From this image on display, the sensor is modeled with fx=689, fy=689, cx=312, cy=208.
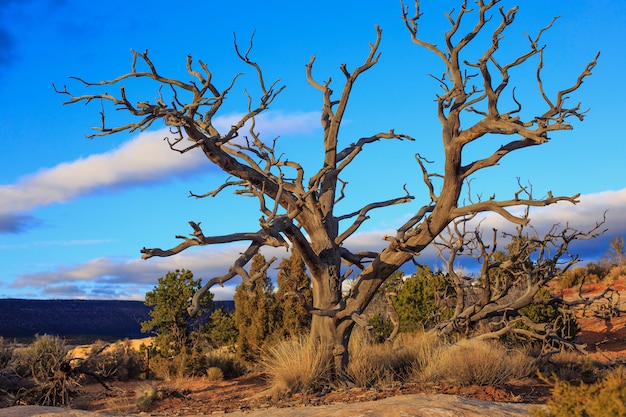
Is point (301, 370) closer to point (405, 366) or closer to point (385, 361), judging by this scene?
point (385, 361)

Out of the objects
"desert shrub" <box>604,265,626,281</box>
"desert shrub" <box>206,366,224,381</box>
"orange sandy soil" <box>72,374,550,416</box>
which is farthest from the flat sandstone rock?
"desert shrub" <box>604,265,626,281</box>

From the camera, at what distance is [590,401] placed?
543cm

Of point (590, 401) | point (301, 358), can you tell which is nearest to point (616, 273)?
point (301, 358)

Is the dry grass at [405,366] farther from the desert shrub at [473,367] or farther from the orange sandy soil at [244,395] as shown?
the orange sandy soil at [244,395]

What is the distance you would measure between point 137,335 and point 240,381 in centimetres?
6138

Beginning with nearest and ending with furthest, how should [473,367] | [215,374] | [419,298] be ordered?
[473,367] → [215,374] → [419,298]

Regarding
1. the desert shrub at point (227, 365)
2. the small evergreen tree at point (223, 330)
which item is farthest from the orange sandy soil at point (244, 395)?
the small evergreen tree at point (223, 330)

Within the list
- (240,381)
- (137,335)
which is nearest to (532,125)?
(240,381)

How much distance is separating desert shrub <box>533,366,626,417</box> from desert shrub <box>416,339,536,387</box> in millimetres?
5777

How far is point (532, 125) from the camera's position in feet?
38.2

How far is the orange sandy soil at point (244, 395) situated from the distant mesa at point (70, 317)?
121 feet

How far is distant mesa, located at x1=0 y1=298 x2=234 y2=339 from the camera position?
55625mm

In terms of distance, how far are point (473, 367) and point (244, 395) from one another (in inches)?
179

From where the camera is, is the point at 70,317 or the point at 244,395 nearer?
the point at 244,395
